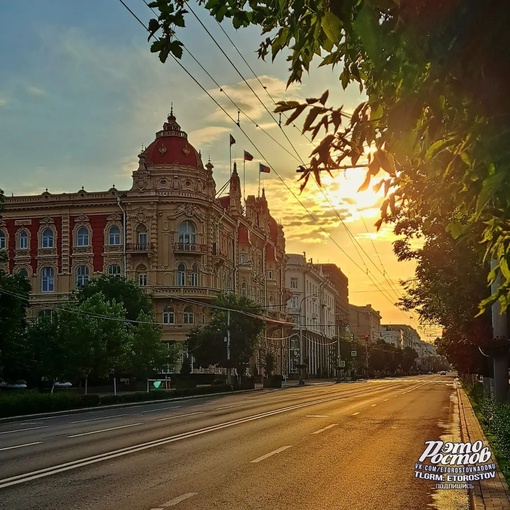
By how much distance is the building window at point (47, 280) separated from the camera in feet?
258

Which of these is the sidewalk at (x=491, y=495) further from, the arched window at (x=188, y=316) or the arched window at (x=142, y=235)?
the arched window at (x=142, y=235)

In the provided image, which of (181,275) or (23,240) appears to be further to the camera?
(23,240)

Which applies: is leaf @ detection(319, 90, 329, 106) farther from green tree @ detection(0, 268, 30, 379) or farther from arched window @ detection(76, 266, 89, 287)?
arched window @ detection(76, 266, 89, 287)

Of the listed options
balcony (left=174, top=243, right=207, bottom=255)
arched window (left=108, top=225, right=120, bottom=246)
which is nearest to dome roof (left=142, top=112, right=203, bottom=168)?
arched window (left=108, top=225, right=120, bottom=246)

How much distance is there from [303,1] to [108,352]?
4726cm

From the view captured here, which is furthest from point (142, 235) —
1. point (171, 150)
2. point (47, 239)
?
point (47, 239)

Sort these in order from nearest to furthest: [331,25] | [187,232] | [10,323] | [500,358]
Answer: [331,25] → [500,358] → [10,323] → [187,232]

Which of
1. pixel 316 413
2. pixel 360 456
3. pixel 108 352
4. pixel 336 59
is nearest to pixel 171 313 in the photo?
pixel 108 352

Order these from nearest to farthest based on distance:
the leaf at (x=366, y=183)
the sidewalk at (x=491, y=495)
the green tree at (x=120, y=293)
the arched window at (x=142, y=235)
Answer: the leaf at (x=366, y=183) → the sidewalk at (x=491, y=495) → the green tree at (x=120, y=293) → the arched window at (x=142, y=235)

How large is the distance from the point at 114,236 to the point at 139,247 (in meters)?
3.40

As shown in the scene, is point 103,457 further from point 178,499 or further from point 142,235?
point 142,235

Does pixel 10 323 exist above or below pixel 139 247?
below

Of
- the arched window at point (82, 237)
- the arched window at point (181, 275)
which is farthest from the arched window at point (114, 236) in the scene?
the arched window at point (181, 275)

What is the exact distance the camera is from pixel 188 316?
3007 inches
